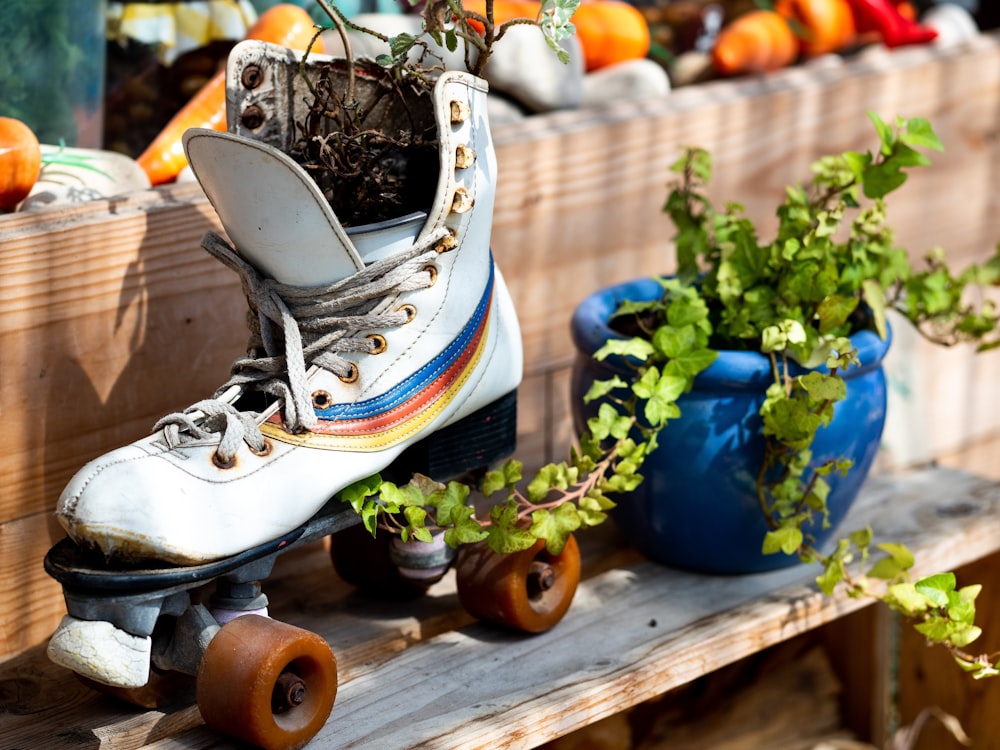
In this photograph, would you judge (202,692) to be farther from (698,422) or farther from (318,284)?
(698,422)

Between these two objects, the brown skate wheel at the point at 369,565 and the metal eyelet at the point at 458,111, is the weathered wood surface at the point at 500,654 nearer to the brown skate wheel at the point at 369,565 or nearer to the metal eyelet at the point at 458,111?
the brown skate wheel at the point at 369,565

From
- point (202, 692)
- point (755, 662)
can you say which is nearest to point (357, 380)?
point (202, 692)

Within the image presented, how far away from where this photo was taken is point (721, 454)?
3.20 ft

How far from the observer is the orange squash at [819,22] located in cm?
156

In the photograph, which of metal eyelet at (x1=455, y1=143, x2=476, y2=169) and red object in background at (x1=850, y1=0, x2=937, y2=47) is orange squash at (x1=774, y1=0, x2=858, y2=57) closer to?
red object in background at (x1=850, y1=0, x2=937, y2=47)

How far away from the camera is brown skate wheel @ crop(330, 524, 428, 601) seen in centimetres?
99

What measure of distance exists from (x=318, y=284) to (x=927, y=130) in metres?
0.52

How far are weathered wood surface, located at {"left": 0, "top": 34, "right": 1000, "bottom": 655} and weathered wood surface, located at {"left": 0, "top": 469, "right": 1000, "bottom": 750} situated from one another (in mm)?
176

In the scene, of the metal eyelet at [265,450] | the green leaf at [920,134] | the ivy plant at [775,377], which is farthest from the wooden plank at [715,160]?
the metal eyelet at [265,450]

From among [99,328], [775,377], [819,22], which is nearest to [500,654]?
[775,377]

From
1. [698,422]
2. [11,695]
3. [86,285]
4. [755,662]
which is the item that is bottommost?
[755,662]

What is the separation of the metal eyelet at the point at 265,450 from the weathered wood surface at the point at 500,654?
0.19m

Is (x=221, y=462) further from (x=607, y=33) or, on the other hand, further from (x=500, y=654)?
(x=607, y=33)

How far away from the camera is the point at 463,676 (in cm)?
89
